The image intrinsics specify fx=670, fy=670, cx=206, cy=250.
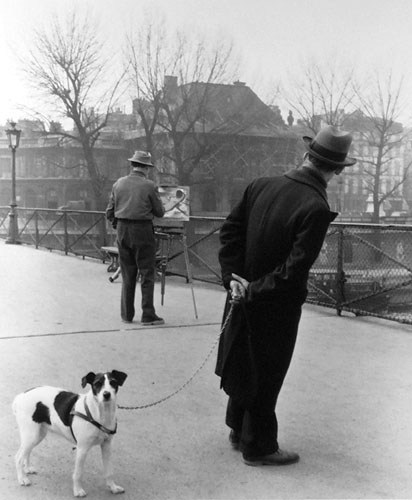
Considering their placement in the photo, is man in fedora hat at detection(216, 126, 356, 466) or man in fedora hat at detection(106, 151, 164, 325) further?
man in fedora hat at detection(106, 151, 164, 325)

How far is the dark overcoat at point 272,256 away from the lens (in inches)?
135

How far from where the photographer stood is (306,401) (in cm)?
482

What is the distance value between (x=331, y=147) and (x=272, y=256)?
653mm

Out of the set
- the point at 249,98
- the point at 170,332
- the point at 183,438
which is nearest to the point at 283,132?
the point at 249,98

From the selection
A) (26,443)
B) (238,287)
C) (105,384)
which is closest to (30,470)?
(26,443)

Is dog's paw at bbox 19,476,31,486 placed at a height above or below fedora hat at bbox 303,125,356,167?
below

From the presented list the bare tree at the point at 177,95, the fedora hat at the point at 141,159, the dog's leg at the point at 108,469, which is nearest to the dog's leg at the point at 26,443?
the dog's leg at the point at 108,469

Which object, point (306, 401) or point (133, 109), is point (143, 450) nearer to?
point (306, 401)

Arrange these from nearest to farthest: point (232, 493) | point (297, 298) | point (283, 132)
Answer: point (232, 493), point (297, 298), point (283, 132)

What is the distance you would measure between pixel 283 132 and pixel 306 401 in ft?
145

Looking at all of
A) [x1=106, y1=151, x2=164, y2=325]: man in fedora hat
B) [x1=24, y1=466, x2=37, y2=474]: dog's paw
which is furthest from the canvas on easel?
[x1=24, y1=466, x2=37, y2=474]: dog's paw

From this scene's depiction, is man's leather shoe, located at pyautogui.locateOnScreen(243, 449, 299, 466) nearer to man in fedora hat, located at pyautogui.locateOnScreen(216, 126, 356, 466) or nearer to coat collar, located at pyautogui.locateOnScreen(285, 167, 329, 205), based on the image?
man in fedora hat, located at pyautogui.locateOnScreen(216, 126, 356, 466)

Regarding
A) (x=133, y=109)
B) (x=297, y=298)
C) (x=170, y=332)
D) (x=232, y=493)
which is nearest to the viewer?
(x=232, y=493)

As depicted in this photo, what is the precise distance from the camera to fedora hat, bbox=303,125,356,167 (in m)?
3.49
